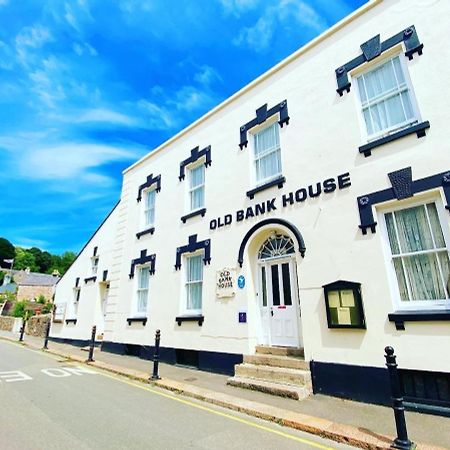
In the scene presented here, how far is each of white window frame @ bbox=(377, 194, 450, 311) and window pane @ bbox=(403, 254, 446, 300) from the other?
0.13 metres

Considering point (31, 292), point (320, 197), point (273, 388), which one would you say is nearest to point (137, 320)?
point (273, 388)

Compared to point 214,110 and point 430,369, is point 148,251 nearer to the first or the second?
point 214,110

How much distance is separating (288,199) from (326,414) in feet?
16.1

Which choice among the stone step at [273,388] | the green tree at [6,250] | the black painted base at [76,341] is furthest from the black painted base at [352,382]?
the green tree at [6,250]

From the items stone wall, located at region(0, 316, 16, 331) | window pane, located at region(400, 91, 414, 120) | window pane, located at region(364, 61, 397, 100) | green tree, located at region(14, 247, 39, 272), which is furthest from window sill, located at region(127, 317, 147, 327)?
green tree, located at region(14, 247, 39, 272)

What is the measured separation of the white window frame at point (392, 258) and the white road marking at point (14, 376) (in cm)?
927

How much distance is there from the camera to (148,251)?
1256cm

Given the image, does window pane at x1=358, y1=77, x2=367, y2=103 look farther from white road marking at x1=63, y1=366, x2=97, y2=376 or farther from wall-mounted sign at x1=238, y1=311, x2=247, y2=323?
white road marking at x1=63, y1=366, x2=97, y2=376

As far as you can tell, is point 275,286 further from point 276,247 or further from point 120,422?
point 120,422

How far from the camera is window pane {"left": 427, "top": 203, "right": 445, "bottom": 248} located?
18.9ft

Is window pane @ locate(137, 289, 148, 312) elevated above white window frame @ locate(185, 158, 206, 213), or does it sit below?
below

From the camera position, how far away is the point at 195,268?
10625mm

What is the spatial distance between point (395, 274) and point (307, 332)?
7.57ft

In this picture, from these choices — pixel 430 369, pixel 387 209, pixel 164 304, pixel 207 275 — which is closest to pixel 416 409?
pixel 430 369
